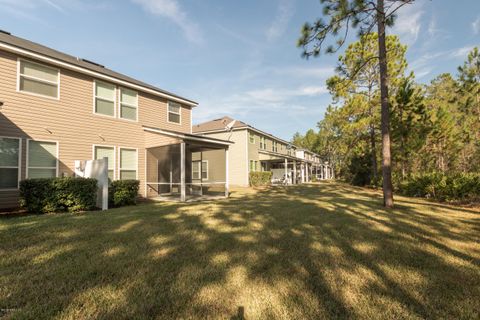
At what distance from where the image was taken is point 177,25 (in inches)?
512

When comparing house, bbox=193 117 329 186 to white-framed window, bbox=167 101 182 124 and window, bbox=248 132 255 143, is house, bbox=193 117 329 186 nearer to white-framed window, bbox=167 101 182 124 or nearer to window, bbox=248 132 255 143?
window, bbox=248 132 255 143

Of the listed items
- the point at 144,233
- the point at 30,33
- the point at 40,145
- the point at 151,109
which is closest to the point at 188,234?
the point at 144,233

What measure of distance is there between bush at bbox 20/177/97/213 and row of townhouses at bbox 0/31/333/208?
1.36 m

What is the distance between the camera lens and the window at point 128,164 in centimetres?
1138

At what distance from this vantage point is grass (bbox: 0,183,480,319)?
2320 millimetres

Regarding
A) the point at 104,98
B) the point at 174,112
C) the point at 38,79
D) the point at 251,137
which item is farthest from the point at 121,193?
the point at 251,137

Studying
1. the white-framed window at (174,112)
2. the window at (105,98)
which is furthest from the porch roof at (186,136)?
the white-framed window at (174,112)

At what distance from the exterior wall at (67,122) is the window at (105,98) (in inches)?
10.6

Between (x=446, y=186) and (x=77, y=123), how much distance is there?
1772 centimetres

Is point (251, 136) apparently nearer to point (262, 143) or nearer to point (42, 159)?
point (262, 143)

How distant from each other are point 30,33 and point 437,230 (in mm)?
18046

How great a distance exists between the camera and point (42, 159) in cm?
889

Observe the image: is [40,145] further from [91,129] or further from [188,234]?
[188,234]

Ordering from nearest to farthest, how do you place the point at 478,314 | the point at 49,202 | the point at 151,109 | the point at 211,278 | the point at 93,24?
the point at 478,314
the point at 211,278
the point at 49,202
the point at 93,24
the point at 151,109
